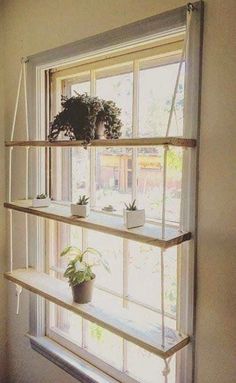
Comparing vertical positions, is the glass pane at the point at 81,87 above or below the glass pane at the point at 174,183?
above

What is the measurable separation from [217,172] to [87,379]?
3.75 ft

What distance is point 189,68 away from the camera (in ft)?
4.20

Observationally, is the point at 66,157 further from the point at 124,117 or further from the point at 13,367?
the point at 13,367

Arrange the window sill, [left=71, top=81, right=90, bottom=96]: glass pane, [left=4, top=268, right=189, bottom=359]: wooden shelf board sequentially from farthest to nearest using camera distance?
1. [left=71, top=81, right=90, bottom=96]: glass pane
2. the window sill
3. [left=4, top=268, right=189, bottom=359]: wooden shelf board

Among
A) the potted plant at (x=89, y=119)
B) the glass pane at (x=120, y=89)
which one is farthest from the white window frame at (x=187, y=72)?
the potted plant at (x=89, y=119)

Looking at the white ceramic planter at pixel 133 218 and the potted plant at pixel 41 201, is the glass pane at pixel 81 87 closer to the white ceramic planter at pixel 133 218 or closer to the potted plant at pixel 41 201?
the potted plant at pixel 41 201

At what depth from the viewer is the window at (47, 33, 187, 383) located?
154 centimetres

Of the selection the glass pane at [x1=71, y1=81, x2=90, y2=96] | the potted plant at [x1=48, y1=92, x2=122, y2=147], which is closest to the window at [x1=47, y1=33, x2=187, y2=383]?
the glass pane at [x1=71, y1=81, x2=90, y2=96]

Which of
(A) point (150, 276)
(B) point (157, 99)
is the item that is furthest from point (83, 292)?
(B) point (157, 99)

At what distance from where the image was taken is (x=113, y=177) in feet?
5.74

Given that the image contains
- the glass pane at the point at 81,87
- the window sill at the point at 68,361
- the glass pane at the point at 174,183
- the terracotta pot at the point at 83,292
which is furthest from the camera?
the glass pane at the point at 81,87

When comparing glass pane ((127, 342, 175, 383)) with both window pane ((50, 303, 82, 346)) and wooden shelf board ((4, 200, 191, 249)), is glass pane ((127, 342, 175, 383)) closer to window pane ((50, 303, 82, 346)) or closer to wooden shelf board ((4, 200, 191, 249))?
window pane ((50, 303, 82, 346))

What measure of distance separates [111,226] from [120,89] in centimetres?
66

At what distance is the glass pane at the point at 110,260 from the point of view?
1741 millimetres
